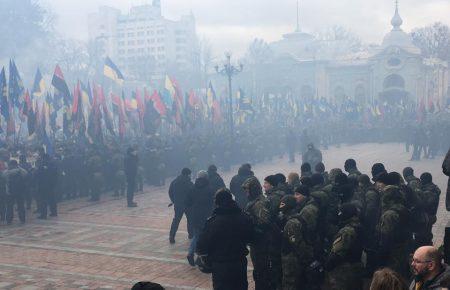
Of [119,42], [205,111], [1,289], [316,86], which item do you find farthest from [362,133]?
[119,42]

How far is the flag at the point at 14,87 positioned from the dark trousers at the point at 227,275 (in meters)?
15.5

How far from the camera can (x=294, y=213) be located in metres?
6.89

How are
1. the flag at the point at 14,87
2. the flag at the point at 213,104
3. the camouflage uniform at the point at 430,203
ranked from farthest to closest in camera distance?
the flag at the point at 213,104, the flag at the point at 14,87, the camouflage uniform at the point at 430,203

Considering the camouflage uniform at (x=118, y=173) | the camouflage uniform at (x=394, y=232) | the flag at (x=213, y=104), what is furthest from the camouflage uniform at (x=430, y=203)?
the flag at (x=213, y=104)

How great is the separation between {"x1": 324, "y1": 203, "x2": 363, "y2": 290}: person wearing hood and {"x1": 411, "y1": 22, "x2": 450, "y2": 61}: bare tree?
6586 cm

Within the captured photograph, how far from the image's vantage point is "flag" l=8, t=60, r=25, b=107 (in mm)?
19169

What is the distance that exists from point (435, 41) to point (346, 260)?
7086 centimetres

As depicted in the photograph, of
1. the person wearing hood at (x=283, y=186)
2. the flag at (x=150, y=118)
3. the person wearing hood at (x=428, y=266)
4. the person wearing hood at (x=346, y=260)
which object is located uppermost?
the flag at (x=150, y=118)

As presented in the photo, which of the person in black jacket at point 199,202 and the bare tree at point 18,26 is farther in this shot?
the bare tree at point 18,26

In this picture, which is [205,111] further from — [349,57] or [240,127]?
[349,57]

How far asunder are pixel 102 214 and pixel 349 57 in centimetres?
5561

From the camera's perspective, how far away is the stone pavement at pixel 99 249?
9336 mm

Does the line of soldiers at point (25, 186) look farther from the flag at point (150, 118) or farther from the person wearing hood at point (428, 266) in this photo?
the person wearing hood at point (428, 266)

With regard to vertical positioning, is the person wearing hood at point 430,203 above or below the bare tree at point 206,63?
below
